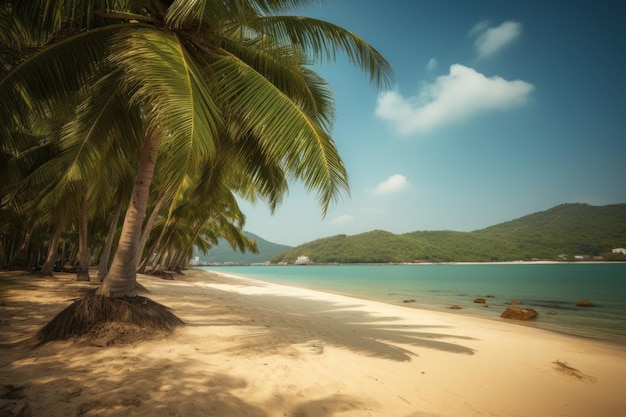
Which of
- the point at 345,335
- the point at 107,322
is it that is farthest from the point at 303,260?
the point at 107,322

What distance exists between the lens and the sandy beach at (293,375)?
8.81 feet

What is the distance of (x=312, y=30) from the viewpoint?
5.39 meters

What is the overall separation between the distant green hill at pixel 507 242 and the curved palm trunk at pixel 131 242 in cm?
9544

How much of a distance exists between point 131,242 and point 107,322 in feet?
4.56

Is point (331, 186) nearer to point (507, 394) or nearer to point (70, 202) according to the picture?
point (507, 394)

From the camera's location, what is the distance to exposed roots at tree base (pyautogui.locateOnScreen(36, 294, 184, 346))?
4.09 m

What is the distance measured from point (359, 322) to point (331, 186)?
217 inches

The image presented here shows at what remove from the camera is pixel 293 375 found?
3596 millimetres

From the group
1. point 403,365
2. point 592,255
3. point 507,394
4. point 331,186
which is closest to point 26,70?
point 331,186

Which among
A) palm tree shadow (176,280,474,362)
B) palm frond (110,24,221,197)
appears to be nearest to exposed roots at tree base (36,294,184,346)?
palm tree shadow (176,280,474,362)

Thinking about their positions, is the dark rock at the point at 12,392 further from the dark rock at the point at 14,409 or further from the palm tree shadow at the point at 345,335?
the palm tree shadow at the point at 345,335

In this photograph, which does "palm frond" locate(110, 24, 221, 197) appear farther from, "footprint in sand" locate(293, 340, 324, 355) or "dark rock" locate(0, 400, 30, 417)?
"footprint in sand" locate(293, 340, 324, 355)

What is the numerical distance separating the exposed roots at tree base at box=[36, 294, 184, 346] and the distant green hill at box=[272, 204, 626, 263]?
95.3m

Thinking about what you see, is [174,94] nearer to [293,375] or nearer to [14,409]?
[14,409]
